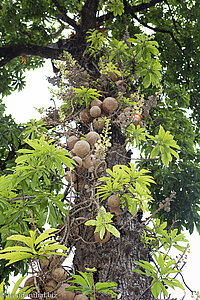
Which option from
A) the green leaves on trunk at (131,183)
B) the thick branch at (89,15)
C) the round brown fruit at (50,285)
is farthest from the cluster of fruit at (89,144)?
the thick branch at (89,15)

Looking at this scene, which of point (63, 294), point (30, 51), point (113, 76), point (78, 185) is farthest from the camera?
point (30, 51)

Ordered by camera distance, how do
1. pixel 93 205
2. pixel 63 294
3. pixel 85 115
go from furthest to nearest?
pixel 85 115 → pixel 93 205 → pixel 63 294

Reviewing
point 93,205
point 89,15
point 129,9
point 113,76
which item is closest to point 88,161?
point 93,205

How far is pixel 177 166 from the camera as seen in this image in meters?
3.69

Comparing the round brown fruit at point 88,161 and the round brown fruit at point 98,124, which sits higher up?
the round brown fruit at point 98,124

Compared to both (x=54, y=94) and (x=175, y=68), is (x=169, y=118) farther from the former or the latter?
(x=54, y=94)

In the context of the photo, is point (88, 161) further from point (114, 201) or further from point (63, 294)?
point (63, 294)

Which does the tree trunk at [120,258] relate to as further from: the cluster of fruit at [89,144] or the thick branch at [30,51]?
the thick branch at [30,51]

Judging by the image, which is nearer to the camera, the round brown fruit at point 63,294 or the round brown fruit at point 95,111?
the round brown fruit at point 63,294

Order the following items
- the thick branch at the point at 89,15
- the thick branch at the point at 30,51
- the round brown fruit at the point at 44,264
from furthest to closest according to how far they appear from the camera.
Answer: the thick branch at the point at 30,51 < the thick branch at the point at 89,15 < the round brown fruit at the point at 44,264

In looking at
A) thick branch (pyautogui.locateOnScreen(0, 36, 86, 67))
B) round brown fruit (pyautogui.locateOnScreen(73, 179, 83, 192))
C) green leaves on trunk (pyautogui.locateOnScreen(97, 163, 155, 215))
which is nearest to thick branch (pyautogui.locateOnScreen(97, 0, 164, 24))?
thick branch (pyautogui.locateOnScreen(0, 36, 86, 67))

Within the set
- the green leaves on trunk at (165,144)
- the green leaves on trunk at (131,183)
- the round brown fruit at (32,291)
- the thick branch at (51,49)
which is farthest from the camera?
the thick branch at (51,49)

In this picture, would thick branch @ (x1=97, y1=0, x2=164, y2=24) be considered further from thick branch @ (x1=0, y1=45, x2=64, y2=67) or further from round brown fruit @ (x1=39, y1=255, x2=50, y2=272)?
round brown fruit @ (x1=39, y1=255, x2=50, y2=272)

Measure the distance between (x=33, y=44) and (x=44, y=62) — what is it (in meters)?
1.25
